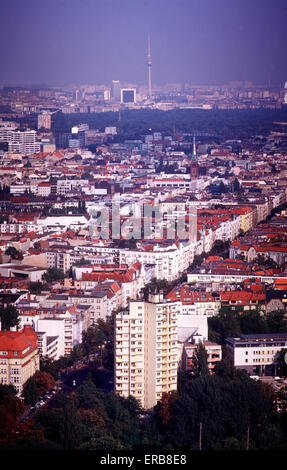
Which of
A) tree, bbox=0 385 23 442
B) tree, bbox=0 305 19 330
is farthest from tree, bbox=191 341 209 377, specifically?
tree, bbox=0 305 19 330

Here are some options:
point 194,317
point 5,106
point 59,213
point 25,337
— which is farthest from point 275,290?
point 5,106

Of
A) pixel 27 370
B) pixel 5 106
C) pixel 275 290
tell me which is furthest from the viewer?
pixel 5 106

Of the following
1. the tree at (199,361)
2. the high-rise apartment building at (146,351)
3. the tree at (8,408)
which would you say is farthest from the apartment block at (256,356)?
the tree at (8,408)

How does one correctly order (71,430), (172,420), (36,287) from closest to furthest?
(71,430)
(172,420)
(36,287)

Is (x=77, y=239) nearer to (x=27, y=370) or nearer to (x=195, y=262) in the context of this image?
(x=195, y=262)

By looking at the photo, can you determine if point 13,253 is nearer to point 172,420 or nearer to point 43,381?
point 43,381

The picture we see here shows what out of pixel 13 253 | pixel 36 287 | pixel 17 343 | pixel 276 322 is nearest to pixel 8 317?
pixel 17 343
